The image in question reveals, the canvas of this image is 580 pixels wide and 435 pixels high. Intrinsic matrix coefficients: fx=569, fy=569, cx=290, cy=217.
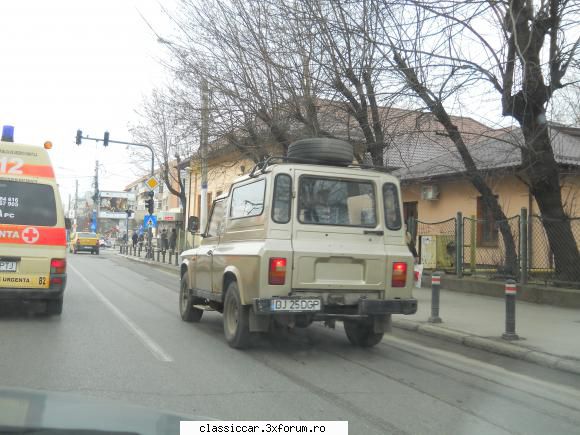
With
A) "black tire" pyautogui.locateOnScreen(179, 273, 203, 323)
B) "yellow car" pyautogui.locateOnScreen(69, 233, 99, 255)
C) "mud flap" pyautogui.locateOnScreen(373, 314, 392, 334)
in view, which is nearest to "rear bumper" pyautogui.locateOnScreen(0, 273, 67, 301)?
"black tire" pyautogui.locateOnScreen(179, 273, 203, 323)

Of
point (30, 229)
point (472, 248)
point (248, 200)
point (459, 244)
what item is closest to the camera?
point (248, 200)

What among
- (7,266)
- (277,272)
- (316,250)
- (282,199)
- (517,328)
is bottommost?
(517,328)

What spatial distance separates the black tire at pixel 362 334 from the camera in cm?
778

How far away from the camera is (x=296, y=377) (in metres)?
6.02

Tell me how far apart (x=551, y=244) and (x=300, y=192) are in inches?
305

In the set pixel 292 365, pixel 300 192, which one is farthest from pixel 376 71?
pixel 292 365

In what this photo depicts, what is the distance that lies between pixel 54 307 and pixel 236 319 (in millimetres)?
4022

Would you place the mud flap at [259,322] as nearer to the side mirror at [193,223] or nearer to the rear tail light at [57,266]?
the side mirror at [193,223]

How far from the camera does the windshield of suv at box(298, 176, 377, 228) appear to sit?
7.17 meters

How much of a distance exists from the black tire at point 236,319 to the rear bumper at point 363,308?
0.55 metres

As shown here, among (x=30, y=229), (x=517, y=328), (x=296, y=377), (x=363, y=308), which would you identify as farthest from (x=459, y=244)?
(x=30, y=229)

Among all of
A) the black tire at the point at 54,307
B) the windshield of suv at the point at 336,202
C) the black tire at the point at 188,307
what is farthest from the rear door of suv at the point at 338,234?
the black tire at the point at 54,307

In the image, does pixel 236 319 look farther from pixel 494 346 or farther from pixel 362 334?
pixel 494 346

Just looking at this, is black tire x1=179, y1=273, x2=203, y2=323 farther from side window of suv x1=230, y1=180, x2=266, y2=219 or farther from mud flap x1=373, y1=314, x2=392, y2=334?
mud flap x1=373, y1=314, x2=392, y2=334
